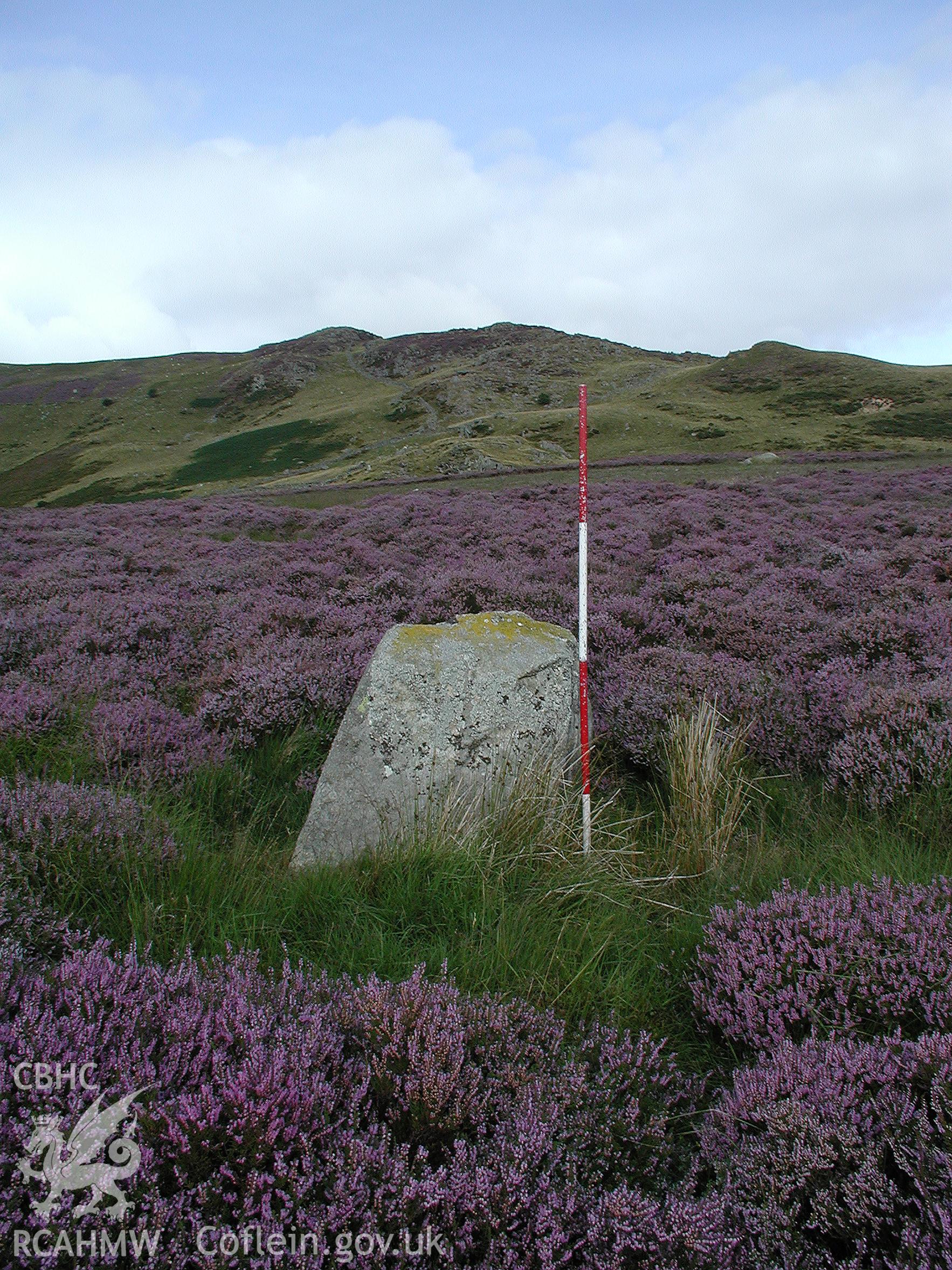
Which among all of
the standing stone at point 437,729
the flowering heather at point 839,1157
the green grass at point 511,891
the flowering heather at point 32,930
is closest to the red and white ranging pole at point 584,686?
the green grass at point 511,891

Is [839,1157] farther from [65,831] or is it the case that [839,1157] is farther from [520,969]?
[65,831]

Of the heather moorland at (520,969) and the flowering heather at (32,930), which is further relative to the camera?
the flowering heather at (32,930)

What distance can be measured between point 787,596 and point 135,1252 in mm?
8639

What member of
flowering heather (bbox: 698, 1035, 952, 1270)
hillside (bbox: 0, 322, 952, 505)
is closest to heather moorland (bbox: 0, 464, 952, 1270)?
flowering heather (bbox: 698, 1035, 952, 1270)

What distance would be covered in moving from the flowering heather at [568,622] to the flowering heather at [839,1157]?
2.29 m

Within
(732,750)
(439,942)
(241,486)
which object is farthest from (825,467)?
(241,486)

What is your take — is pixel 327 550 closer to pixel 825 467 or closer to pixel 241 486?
pixel 825 467

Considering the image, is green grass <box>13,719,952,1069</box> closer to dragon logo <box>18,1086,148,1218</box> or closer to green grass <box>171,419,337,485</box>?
dragon logo <box>18,1086,148,1218</box>

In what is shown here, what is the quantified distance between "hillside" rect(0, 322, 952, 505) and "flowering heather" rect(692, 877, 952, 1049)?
43.4 meters

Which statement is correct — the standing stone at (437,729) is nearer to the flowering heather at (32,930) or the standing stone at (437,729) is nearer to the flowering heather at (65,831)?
the flowering heather at (65,831)

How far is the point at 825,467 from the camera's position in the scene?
35.2 metres

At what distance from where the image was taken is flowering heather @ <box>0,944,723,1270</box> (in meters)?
1.63

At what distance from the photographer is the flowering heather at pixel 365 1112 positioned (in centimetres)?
163

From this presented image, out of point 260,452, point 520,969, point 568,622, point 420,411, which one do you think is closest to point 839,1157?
point 520,969
